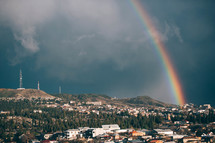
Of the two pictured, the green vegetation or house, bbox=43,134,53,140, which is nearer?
house, bbox=43,134,53,140

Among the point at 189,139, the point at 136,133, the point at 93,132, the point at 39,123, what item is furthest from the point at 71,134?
the point at 189,139

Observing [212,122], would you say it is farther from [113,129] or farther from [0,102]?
[0,102]

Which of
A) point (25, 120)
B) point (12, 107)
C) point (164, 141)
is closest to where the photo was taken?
point (164, 141)

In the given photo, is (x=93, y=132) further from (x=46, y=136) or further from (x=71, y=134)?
(x=46, y=136)

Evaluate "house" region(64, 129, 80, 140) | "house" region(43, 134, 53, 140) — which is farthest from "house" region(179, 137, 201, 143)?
"house" region(43, 134, 53, 140)

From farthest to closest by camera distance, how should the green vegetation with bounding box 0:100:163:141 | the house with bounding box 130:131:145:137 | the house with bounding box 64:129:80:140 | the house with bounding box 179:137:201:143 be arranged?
the green vegetation with bounding box 0:100:163:141, the house with bounding box 64:129:80:140, the house with bounding box 130:131:145:137, the house with bounding box 179:137:201:143

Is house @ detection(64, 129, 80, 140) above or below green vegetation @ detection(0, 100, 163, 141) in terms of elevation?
below

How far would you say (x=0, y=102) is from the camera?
188875mm

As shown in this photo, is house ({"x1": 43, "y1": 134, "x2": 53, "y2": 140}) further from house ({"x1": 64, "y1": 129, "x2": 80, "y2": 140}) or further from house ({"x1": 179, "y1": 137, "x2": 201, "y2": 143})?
house ({"x1": 179, "y1": 137, "x2": 201, "y2": 143})

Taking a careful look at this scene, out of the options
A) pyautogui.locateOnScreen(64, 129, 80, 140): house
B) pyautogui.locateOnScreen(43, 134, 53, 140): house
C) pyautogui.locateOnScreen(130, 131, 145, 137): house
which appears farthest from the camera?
pyautogui.locateOnScreen(43, 134, 53, 140): house

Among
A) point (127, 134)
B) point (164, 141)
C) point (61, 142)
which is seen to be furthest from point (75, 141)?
point (164, 141)

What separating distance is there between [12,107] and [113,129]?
76.4 meters

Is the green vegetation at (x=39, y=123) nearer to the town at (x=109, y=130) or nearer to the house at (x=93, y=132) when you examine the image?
the town at (x=109, y=130)

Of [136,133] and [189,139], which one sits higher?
[136,133]
